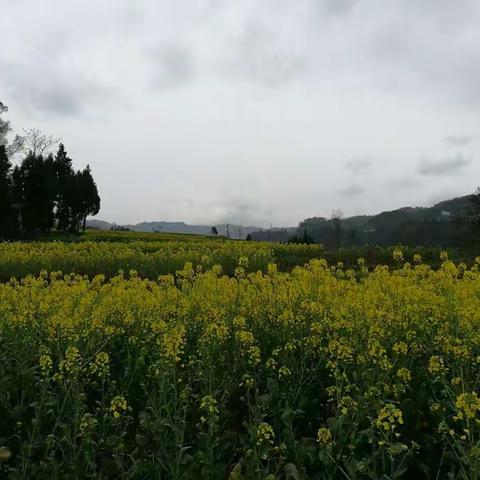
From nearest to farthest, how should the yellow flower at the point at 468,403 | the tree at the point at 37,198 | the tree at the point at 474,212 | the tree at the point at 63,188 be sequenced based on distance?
1. the yellow flower at the point at 468,403
2. the tree at the point at 474,212
3. the tree at the point at 37,198
4. the tree at the point at 63,188

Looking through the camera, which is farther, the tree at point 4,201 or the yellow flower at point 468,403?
the tree at point 4,201

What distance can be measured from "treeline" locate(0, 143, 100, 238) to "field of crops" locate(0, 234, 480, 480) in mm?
42726

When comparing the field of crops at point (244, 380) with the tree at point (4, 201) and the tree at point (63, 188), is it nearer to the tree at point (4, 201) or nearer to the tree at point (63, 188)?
the tree at point (4, 201)

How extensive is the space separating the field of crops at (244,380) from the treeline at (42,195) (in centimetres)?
4273

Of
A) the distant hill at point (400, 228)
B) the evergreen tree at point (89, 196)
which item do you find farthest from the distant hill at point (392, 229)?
Answer: the evergreen tree at point (89, 196)

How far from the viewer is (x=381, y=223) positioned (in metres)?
144

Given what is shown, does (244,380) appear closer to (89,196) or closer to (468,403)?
(468,403)

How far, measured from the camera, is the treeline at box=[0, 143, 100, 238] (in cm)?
4597

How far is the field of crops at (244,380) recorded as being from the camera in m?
3.14

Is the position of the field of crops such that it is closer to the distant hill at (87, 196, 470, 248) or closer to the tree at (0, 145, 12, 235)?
the distant hill at (87, 196, 470, 248)

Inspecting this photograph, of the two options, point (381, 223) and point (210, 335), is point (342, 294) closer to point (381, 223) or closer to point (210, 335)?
point (210, 335)

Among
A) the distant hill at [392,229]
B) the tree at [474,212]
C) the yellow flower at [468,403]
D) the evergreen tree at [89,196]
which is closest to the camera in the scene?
the yellow flower at [468,403]

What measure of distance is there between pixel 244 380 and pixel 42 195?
158 feet

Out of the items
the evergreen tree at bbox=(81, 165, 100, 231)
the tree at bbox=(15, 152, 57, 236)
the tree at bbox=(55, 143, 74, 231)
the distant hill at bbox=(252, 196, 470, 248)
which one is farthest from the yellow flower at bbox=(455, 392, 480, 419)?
the evergreen tree at bbox=(81, 165, 100, 231)
